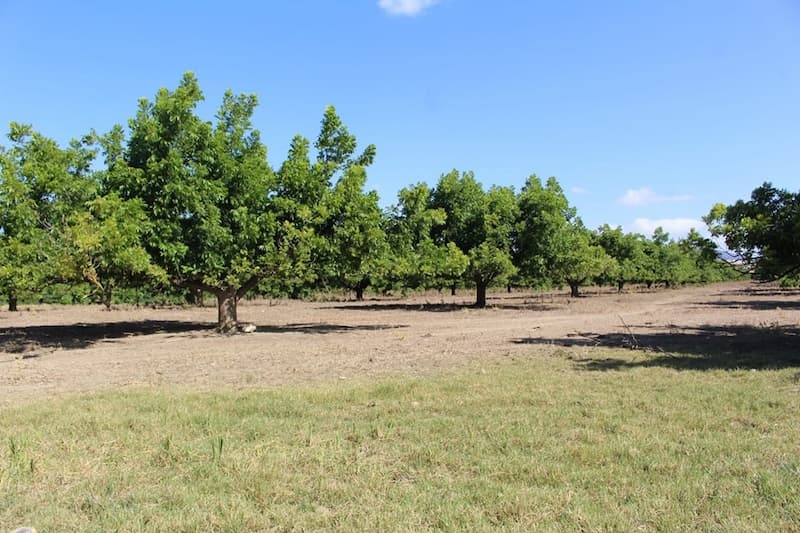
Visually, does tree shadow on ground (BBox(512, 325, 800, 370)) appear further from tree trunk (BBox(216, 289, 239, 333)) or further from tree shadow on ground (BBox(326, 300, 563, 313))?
tree shadow on ground (BBox(326, 300, 563, 313))

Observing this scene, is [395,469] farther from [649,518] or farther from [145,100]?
[145,100]

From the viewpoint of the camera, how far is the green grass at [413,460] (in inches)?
171

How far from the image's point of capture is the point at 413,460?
570 centimetres

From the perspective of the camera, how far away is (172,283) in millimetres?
20453

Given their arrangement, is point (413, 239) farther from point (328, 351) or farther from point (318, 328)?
point (328, 351)

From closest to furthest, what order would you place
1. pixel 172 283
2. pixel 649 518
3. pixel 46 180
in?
pixel 649 518 < pixel 46 180 < pixel 172 283

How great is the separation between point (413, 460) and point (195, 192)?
14391 mm

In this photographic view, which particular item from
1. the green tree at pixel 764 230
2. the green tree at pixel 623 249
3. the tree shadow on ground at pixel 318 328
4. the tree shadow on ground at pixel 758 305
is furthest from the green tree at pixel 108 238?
the green tree at pixel 623 249

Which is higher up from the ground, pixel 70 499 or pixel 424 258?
pixel 424 258

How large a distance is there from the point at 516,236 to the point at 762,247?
2319cm

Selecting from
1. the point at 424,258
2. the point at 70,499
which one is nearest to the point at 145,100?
the point at 424,258

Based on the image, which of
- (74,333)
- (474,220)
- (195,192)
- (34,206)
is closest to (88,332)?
(74,333)

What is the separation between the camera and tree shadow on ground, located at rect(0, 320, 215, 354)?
62.8ft

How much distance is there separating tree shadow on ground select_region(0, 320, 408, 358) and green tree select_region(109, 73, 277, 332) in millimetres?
4009
